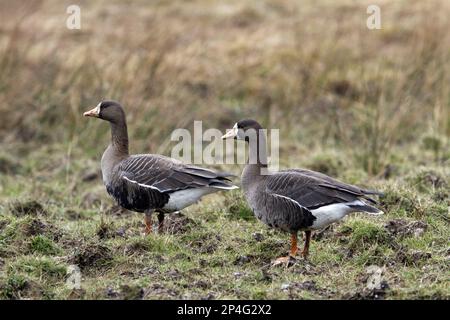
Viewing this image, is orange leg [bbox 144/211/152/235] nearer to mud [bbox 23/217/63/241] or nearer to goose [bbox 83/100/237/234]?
goose [bbox 83/100/237/234]

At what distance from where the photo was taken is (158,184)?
26.8 feet

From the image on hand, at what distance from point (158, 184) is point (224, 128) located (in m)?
6.48

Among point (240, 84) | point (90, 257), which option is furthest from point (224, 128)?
point (90, 257)

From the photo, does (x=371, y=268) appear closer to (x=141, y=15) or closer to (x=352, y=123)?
(x=352, y=123)

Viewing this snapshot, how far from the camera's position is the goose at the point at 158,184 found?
8.11 m

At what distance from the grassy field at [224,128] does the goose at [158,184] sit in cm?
30

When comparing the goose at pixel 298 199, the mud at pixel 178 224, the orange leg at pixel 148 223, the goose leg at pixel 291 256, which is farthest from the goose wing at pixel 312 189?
the orange leg at pixel 148 223

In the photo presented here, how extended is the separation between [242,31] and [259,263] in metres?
11.4

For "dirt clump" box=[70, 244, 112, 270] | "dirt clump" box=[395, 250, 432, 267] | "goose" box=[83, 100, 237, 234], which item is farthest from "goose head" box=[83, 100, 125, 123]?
"dirt clump" box=[395, 250, 432, 267]

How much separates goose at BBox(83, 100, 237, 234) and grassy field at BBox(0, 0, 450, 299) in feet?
1.00

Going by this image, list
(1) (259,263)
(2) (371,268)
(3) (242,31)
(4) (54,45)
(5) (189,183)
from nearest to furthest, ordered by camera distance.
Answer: (2) (371,268)
(1) (259,263)
(5) (189,183)
(4) (54,45)
(3) (242,31)

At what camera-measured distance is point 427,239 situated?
25.7 feet

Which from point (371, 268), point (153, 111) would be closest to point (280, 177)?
point (371, 268)

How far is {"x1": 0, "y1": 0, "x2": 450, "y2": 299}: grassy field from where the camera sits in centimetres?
709
